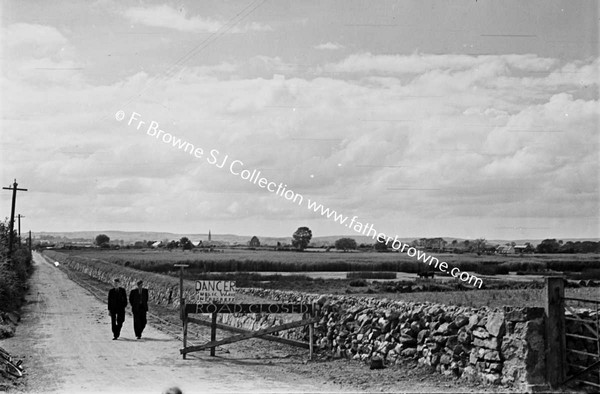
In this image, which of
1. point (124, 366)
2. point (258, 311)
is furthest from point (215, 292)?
point (124, 366)

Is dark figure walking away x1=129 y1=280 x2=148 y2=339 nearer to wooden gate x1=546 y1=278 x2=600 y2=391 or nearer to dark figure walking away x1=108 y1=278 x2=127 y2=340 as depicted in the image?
dark figure walking away x1=108 y1=278 x2=127 y2=340

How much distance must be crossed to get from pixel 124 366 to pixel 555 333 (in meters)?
9.68

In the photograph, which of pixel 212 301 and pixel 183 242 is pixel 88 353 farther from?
pixel 183 242

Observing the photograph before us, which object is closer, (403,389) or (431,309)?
(403,389)

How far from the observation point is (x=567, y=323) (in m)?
12.4

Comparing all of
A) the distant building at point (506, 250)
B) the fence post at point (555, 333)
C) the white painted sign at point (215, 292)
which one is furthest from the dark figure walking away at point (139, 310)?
the distant building at point (506, 250)

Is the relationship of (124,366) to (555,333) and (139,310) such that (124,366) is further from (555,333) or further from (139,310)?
(555,333)

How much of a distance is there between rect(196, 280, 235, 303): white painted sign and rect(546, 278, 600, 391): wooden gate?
8.70 meters

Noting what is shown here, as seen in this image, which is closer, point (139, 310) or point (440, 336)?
point (440, 336)

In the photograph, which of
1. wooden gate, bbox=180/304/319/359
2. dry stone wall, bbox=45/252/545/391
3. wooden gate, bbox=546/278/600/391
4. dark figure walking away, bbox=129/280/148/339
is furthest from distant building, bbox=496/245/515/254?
wooden gate, bbox=546/278/600/391

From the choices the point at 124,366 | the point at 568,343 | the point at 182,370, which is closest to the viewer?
the point at 568,343

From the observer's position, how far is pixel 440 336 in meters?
14.0

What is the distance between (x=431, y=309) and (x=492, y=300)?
273 inches

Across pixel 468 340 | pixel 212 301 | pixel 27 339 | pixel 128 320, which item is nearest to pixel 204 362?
pixel 212 301
